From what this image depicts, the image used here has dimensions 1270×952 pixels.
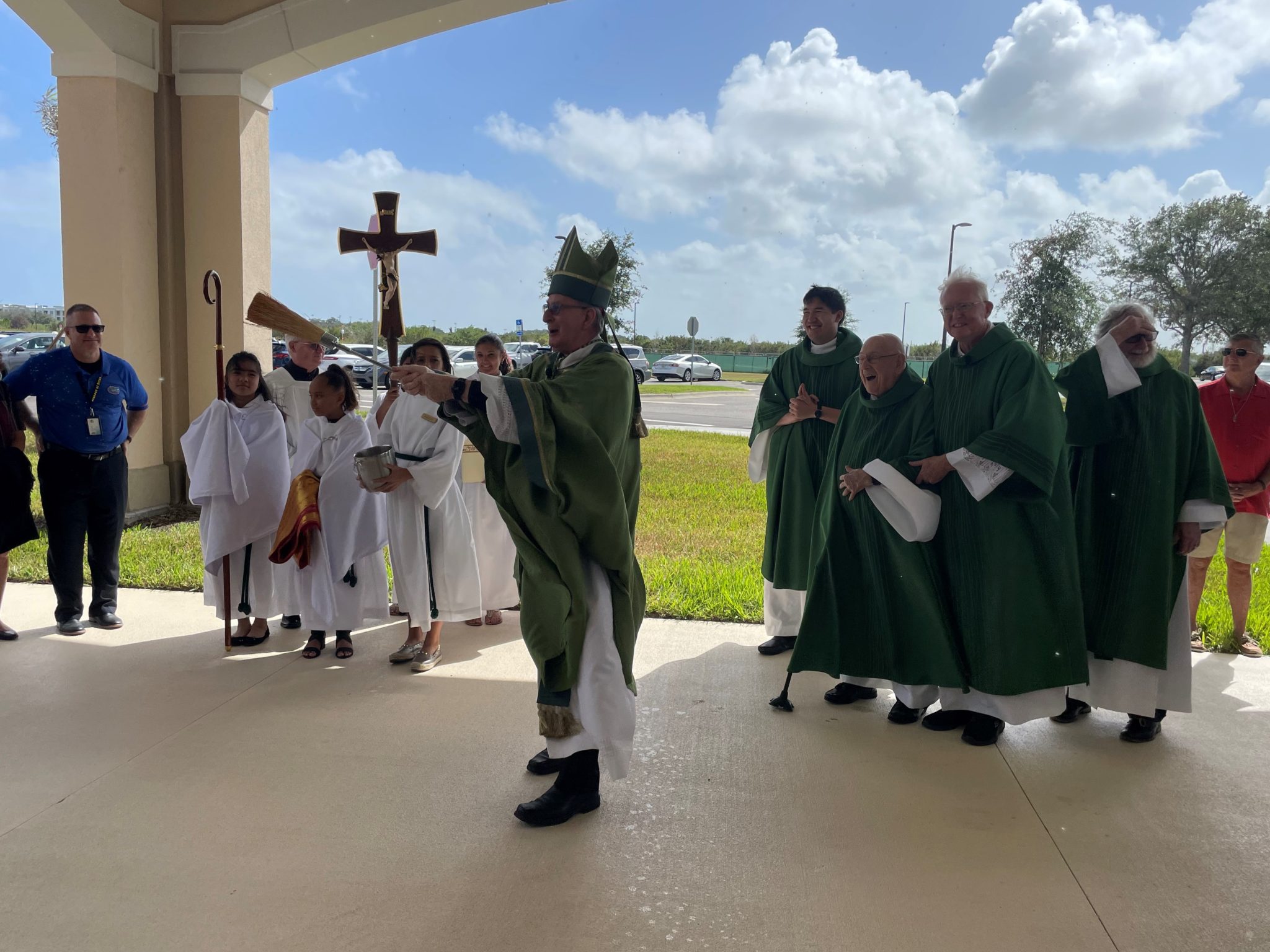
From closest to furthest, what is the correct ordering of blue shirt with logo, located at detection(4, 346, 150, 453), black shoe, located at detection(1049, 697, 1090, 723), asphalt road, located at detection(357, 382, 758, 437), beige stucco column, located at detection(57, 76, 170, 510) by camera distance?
black shoe, located at detection(1049, 697, 1090, 723) → blue shirt with logo, located at detection(4, 346, 150, 453) → beige stucco column, located at detection(57, 76, 170, 510) → asphalt road, located at detection(357, 382, 758, 437)

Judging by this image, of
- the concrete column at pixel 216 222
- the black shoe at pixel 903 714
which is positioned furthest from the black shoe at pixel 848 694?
the concrete column at pixel 216 222

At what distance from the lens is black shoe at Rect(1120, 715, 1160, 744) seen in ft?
13.9

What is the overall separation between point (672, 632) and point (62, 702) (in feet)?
10.9

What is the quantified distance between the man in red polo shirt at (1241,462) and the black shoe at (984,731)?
2.10 metres

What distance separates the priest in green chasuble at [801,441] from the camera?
537 cm

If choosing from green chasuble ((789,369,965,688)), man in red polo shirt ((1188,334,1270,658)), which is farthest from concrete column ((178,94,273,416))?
man in red polo shirt ((1188,334,1270,658))

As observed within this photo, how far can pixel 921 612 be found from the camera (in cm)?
421

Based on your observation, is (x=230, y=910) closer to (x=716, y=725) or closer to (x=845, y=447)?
(x=716, y=725)

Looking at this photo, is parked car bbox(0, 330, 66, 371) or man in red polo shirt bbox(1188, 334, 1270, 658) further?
parked car bbox(0, 330, 66, 371)

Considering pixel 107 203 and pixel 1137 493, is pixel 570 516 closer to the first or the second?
pixel 1137 493

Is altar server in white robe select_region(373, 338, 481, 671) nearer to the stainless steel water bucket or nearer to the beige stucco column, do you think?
the stainless steel water bucket

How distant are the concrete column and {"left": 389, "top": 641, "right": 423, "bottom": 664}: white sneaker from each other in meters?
4.67

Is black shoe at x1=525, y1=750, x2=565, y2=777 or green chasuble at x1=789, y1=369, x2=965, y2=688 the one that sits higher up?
green chasuble at x1=789, y1=369, x2=965, y2=688

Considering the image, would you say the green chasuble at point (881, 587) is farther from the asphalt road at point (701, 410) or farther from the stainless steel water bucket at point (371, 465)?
the asphalt road at point (701, 410)
